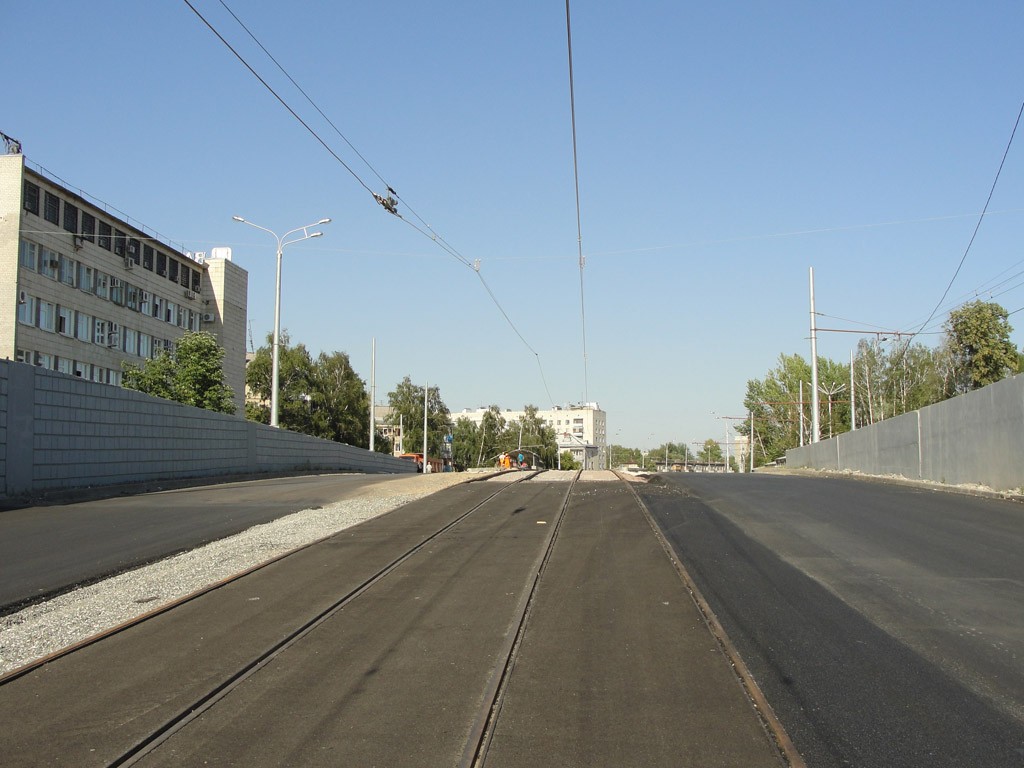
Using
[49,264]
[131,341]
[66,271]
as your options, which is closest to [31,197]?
[49,264]

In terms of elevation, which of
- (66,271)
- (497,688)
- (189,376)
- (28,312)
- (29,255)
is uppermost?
(29,255)

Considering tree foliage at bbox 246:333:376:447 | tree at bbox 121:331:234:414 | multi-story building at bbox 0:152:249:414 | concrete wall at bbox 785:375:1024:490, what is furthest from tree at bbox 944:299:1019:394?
tree foliage at bbox 246:333:376:447

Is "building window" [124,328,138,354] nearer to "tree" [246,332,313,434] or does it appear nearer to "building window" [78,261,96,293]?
"building window" [78,261,96,293]

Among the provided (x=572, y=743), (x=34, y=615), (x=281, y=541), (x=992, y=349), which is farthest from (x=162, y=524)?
(x=992, y=349)

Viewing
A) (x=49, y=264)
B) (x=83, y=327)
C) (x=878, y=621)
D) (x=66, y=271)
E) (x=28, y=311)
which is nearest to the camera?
(x=878, y=621)

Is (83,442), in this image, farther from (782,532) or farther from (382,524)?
(782,532)

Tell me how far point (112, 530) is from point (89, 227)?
40.4 metres

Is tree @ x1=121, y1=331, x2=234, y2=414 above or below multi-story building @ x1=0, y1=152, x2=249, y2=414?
below

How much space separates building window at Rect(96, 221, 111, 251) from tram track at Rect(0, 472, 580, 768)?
147 ft

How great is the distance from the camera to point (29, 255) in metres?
43.8

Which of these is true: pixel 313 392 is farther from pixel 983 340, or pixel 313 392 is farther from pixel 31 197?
pixel 983 340

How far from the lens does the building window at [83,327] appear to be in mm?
47969

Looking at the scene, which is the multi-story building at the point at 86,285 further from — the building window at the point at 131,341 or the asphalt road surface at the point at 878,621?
the asphalt road surface at the point at 878,621

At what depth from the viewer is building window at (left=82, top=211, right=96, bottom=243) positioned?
4831cm
